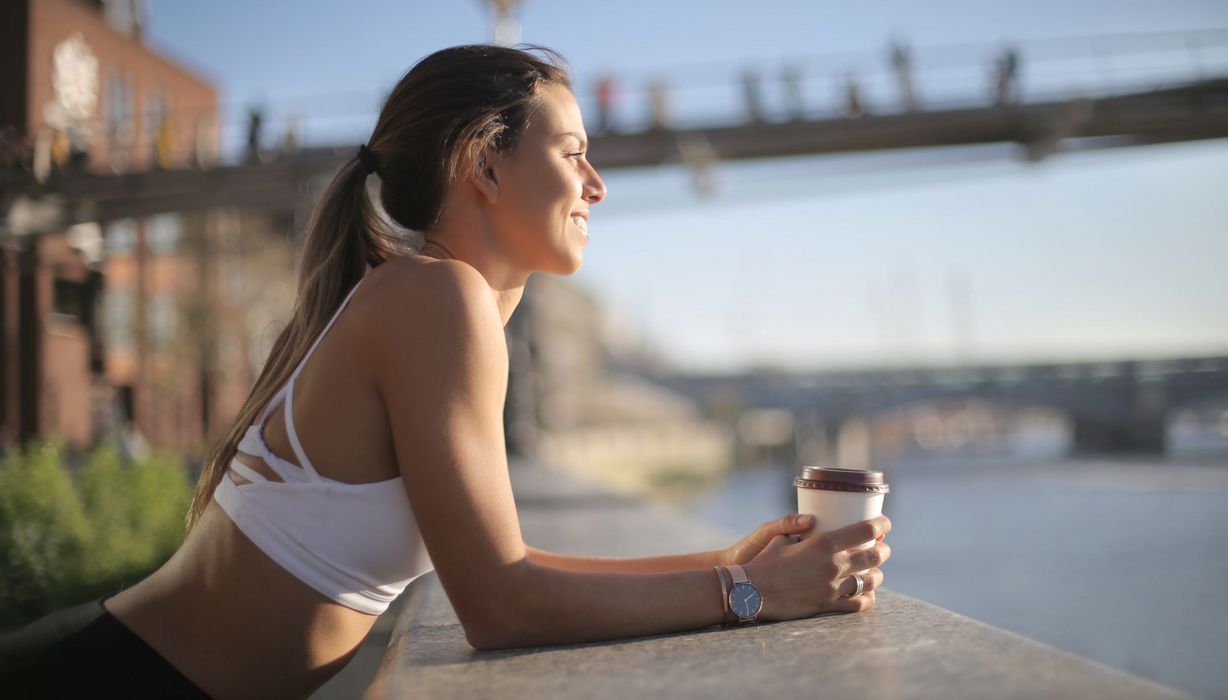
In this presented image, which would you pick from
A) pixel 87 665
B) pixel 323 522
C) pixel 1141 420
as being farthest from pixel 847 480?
pixel 1141 420

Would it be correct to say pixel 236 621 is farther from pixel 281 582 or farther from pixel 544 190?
pixel 544 190

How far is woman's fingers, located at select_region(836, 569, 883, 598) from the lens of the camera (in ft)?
6.10

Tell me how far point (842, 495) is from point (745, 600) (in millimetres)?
238

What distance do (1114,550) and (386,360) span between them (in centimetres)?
1397

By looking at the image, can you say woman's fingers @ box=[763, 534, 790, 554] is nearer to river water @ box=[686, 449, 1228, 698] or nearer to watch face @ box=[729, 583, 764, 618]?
watch face @ box=[729, 583, 764, 618]

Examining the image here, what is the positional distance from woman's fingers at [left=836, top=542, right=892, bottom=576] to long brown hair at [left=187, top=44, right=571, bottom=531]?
92cm

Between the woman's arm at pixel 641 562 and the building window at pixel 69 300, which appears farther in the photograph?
the building window at pixel 69 300

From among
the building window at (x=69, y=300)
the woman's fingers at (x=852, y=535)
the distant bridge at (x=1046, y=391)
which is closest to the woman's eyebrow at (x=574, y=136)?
the woman's fingers at (x=852, y=535)

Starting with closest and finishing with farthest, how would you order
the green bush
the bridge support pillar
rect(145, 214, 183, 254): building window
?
the green bush
rect(145, 214, 183, 254): building window
the bridge support pillar

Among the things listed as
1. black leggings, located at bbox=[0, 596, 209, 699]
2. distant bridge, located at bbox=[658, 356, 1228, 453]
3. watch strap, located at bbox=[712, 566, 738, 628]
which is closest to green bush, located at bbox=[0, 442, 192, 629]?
black leggings, located at bbox=[0, 596, 209, 699]

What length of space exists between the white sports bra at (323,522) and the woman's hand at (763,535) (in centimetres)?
62

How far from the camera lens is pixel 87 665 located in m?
1.68

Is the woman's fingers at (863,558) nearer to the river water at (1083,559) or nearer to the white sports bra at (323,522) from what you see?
the white sports bra at (323,522)

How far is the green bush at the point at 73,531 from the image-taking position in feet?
14.6
